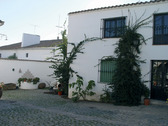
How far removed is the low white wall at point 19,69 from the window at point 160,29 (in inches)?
451

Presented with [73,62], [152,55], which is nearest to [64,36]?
[73,62]

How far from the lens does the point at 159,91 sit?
10297mm

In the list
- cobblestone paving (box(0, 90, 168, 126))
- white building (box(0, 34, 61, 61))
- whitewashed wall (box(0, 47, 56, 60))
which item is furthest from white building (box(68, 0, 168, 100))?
white building (box(0, 34, 61, 61))

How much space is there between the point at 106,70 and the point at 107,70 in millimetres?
60

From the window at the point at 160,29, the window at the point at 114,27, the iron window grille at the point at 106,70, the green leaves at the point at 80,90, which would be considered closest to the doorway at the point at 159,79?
the window at the point at 160,29

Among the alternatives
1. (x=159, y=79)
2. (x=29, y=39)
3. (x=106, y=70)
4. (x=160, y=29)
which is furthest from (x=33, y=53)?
(x=159, y=79)

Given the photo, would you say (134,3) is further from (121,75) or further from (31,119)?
(31,119)

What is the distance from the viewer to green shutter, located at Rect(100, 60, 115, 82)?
11.3m

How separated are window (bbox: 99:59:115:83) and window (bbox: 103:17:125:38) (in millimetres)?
1573

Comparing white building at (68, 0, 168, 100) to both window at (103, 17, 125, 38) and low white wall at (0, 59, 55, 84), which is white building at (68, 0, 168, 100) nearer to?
window at (103, 17, 125, 38)

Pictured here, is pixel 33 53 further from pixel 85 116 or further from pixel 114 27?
pixel 85 116

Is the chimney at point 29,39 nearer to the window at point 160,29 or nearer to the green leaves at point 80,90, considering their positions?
the green leaves at point 80,90

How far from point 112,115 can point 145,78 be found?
3363 millimetres

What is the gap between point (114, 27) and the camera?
11539mm
